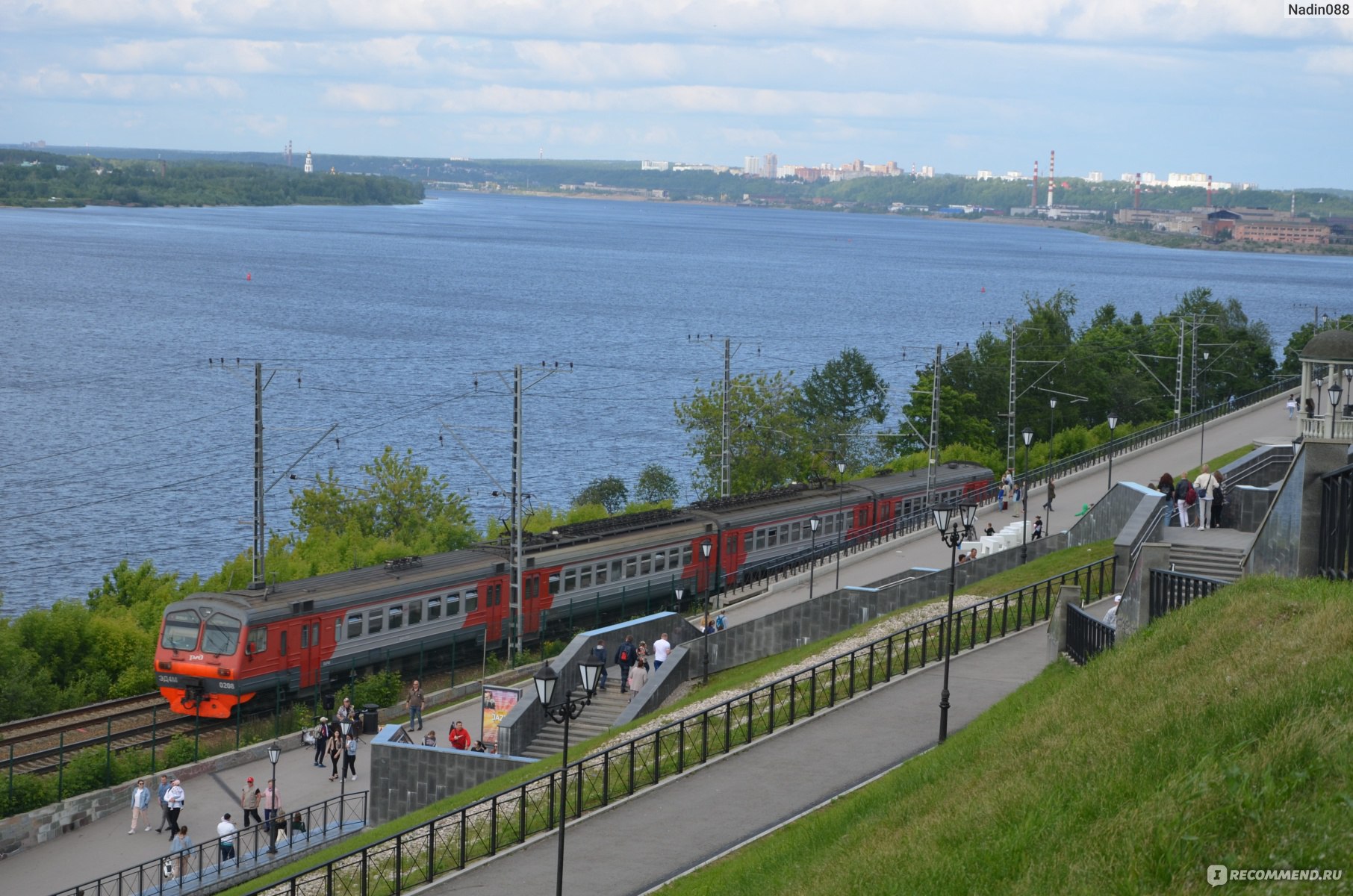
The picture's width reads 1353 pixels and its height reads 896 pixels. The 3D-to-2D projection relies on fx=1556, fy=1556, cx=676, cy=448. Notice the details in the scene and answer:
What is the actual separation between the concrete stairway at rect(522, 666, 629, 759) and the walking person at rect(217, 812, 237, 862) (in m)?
5.13

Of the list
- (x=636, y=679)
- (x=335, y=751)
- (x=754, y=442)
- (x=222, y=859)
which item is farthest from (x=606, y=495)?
(x=222, y=859)

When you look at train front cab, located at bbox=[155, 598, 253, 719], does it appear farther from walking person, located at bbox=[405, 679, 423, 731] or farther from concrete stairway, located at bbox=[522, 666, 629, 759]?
concrete stairway, located at bbox=[522, 666, 629, 759]

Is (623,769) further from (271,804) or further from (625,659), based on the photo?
(625,659)

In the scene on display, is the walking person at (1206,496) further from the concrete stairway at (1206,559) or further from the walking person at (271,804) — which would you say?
the walking person at (271,804)

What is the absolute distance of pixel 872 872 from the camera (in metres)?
12.8

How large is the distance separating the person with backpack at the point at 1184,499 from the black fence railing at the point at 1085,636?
636cm

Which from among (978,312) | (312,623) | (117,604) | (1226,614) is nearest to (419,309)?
(978,312)

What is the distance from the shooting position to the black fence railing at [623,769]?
717 inches

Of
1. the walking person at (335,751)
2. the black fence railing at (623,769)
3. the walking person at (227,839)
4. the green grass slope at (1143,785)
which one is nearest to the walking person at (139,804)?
the walking person at (227,839)

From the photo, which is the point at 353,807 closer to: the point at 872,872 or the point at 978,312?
the point at 872,872

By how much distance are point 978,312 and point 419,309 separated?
60006mm

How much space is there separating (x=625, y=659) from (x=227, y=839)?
9.09m

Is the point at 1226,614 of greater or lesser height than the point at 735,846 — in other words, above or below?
above

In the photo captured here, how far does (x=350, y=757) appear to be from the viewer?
2862cm
